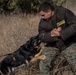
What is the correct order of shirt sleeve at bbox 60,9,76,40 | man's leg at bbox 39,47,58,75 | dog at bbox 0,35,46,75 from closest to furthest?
shirt sleeve at bbox 60,9,76,40 < man's leg at bbox 39,47,58,75 < dog at bbox 0,35,46,75

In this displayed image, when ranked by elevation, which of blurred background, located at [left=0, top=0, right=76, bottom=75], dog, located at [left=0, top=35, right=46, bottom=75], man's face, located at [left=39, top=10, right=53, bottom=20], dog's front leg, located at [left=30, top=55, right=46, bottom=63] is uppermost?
man's face, located at [left=39, top=10, right=53, bottom=20]

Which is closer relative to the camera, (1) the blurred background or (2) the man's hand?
(2) the man's hand

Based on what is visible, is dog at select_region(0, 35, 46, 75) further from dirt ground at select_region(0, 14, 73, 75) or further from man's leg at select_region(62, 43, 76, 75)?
man's leg at select_region(62, 43, 76, 75)

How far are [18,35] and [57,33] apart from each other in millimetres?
3786

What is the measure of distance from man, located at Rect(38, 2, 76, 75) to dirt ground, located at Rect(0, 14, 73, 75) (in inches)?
25.2

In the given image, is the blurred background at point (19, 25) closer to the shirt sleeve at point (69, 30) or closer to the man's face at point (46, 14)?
the shirt sleeve at point (69, 30)

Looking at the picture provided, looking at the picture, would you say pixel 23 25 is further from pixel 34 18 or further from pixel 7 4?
pixel 7 4

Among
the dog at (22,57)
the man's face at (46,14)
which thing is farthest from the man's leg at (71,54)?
the dog at (22,57)

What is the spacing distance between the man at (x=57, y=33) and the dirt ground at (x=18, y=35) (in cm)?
64

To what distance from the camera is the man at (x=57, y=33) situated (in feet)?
20.7

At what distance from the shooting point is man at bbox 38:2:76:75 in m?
6.30

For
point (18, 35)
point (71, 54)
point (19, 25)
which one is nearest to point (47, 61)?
point (71, 54)

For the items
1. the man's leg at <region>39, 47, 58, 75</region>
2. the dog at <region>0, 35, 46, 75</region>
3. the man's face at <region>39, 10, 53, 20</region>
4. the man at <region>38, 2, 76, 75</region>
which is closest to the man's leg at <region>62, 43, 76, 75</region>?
the man at <region>38, 2, 76, 75</region>

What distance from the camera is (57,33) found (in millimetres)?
6277
